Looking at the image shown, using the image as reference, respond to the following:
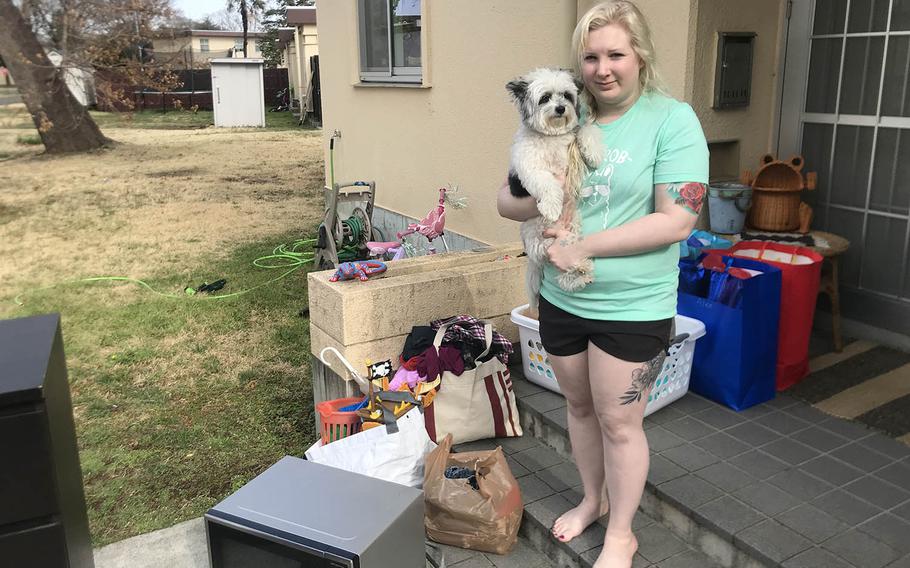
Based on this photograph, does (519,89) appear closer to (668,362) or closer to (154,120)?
(668,362)

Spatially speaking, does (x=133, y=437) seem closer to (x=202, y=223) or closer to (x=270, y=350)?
(x=270, y=350)

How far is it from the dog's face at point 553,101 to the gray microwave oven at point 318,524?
3.97 feet

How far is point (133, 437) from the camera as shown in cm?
394

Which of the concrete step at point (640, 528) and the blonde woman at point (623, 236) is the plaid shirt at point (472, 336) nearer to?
the concrete step at point (640, 528)

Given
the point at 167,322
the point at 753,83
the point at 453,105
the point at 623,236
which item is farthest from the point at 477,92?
the point at 623,236

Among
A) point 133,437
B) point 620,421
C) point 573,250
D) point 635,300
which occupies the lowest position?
point 133,437

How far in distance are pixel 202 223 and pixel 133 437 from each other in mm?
5686

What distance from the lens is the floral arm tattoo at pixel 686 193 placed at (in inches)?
76.8

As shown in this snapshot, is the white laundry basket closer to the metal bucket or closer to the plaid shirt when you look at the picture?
the plaid shirt

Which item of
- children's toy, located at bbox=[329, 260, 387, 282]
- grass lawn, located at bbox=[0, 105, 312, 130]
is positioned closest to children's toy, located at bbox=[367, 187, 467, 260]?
children's toy, located at bbox=[329, 260, 387, 282]

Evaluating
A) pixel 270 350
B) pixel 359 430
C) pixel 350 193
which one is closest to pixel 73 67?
pixel 350 193

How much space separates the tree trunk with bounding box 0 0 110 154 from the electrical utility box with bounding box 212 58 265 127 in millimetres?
5322

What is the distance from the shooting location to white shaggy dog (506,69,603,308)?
206 cm

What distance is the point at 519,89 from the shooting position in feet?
7.25
